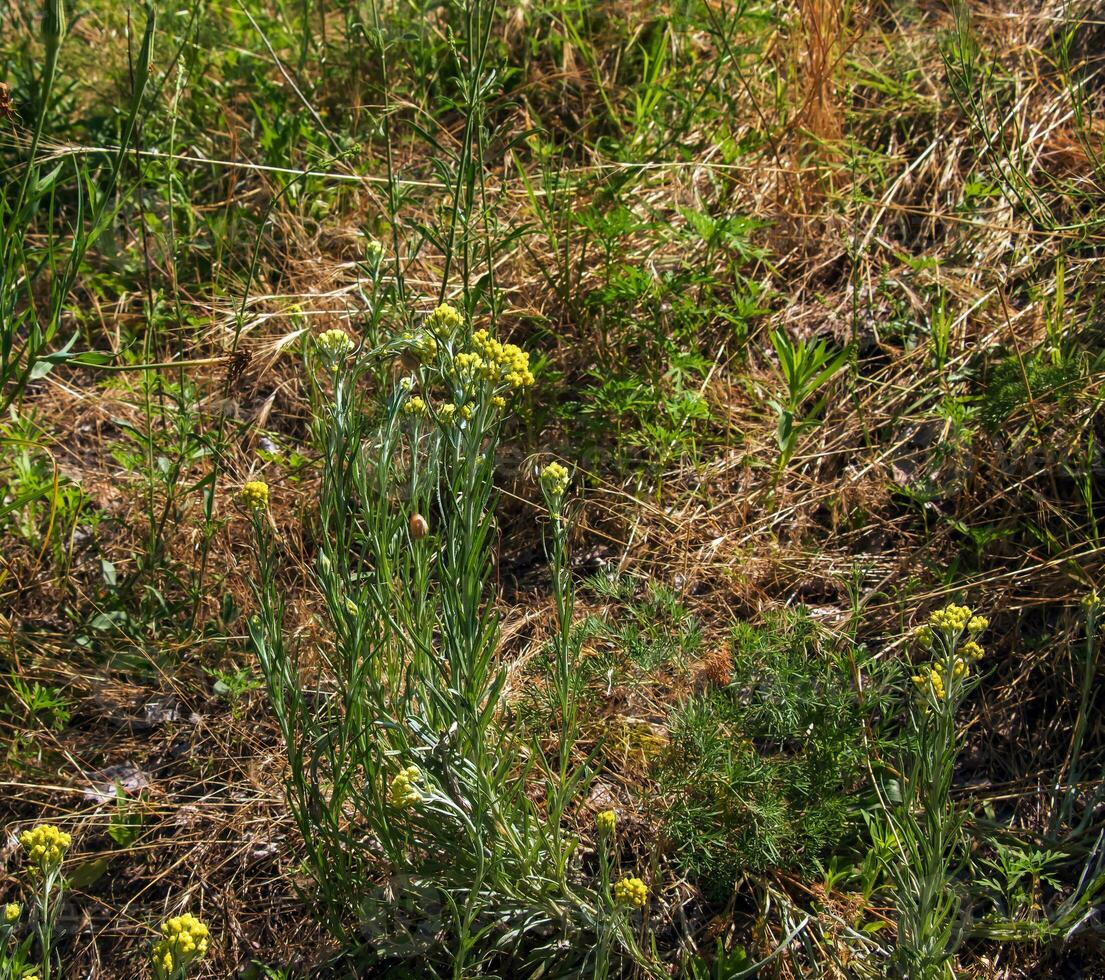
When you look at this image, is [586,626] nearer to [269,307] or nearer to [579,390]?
[579,390]

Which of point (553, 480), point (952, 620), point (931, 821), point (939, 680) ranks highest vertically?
point (553, 480)

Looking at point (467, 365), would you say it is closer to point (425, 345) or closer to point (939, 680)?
point (425, 345)

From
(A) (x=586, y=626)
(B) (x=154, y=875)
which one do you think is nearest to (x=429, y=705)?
(A) (x=586, y=626)

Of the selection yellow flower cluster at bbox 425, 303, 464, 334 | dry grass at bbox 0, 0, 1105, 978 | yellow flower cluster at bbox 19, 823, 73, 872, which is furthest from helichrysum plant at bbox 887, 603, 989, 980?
yellow flower cluster at bbox 19, 823, 73, 872

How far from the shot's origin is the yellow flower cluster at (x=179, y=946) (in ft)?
5.45

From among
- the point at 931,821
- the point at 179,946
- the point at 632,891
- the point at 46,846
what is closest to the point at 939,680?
the point at 931,821

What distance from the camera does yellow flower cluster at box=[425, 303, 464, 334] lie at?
1932 mm

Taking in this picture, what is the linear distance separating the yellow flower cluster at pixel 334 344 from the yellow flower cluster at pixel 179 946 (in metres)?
0.99

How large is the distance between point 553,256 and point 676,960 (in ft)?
6.90

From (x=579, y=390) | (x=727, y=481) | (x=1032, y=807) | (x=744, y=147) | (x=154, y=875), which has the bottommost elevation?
(x=154, y=875)

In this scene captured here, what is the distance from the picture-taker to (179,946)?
1669 mm

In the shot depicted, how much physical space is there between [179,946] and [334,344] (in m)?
1.03

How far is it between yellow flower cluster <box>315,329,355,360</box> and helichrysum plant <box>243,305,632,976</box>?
19mm

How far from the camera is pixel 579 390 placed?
316 centimetres
